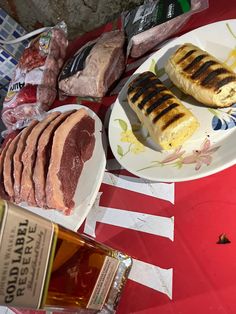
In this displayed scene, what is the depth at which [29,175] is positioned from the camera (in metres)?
1.72

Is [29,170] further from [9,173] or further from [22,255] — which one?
[22,255]

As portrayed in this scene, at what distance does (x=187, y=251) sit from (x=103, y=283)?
29 centimetres

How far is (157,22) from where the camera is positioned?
5.82 ft

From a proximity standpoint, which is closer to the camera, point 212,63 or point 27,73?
point 212,63

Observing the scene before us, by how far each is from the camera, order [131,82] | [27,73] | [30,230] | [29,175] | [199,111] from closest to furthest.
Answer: [30,230], [199,111], [131,82], [29,175], [27,73]

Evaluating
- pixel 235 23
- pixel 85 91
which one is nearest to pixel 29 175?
pixel 85 91

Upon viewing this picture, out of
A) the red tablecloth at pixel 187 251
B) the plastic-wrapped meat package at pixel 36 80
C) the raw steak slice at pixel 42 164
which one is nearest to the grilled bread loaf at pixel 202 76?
the red tablecloth at pixel 187 251

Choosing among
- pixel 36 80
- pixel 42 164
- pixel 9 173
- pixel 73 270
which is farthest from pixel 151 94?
pixel 36 80

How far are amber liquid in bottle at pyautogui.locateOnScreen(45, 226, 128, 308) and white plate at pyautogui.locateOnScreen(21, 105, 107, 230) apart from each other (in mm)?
289

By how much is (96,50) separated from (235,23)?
0.75 meters

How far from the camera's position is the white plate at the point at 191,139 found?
1254 millimetres

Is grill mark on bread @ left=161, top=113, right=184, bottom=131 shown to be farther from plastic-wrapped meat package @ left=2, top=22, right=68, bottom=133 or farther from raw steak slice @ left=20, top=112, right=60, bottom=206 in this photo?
plastic-wrapped meat package @ left=2, top=22, right=68, bottom=133

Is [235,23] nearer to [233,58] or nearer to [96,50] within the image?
[233,58]

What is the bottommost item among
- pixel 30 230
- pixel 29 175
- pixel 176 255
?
pixel 176 255
